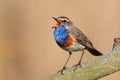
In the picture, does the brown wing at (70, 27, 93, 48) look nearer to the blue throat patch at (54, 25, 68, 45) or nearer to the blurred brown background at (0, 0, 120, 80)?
the blue throat patch at (54, 25, 68, 45)

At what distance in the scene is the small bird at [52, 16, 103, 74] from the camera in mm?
3689

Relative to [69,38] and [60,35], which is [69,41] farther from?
[60,35]

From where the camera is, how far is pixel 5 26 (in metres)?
6.77

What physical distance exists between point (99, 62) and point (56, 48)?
3.43 m

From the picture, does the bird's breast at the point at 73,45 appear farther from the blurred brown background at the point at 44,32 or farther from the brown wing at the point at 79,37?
the blurred brown background at the point at 44,32

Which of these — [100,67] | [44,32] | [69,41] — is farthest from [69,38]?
[44,32]

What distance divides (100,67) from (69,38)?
2.65 ft

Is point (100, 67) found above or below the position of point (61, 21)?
below

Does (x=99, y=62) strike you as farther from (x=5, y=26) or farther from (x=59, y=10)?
(x=5, y=26)

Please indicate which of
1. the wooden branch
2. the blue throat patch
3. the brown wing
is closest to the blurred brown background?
the brown wing

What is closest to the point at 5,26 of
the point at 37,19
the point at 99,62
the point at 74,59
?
the point at 37,19

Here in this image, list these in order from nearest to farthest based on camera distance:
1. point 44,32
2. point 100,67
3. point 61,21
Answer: point 100,67
point 61,21
point 44,32

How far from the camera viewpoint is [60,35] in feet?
12.2

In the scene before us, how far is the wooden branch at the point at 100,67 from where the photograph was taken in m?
3.04
